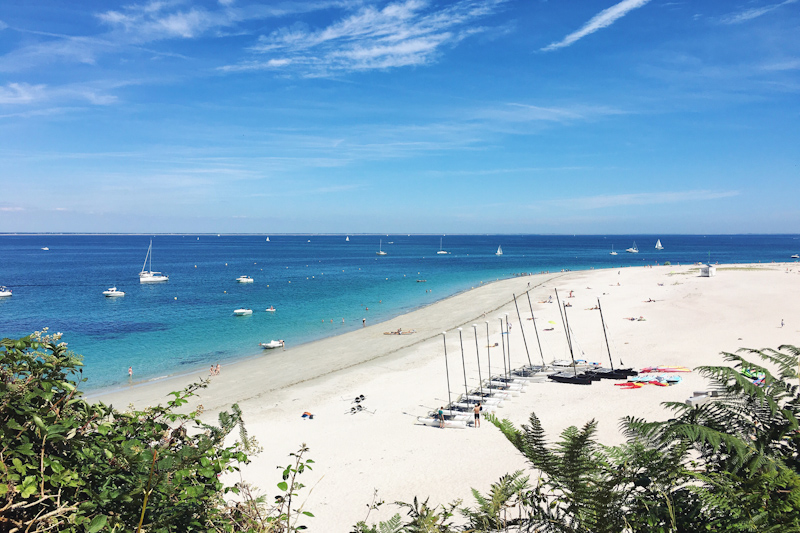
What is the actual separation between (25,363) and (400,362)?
30171 mm

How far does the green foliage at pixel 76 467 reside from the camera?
101 inches

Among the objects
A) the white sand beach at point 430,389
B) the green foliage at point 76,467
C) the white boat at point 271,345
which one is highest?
the green foliage at point 76,467

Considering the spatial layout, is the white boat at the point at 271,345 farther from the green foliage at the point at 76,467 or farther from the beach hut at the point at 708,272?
the beach hut at the point at 708,272

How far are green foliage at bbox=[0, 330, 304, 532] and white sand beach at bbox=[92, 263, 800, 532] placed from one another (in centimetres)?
116

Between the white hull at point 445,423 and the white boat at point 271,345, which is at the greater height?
the white hull at point 445,423

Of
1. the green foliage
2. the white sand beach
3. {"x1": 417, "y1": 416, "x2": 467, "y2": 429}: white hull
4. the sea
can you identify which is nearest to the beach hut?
the white sand beach

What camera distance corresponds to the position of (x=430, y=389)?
26094mm

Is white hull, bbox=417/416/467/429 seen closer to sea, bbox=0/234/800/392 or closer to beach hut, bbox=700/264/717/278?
sea, bbox=0/234/800/392

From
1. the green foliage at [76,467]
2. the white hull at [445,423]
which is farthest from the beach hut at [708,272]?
the green foliage at [76,467]

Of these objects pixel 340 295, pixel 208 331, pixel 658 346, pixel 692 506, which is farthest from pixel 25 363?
pixel 340 295

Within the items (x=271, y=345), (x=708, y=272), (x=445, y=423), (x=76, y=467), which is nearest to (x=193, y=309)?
(x=271, y=345)

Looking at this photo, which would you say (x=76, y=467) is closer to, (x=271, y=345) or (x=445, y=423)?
(x=445, y=423)

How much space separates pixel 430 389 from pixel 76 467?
24.2 m

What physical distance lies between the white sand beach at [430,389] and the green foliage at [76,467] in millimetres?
1159
